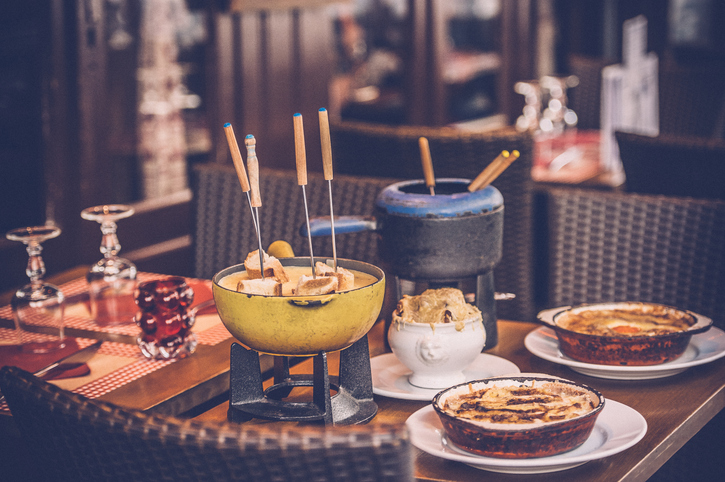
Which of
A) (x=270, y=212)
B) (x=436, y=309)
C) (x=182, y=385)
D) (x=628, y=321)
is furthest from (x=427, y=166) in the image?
(x=270, y=212)

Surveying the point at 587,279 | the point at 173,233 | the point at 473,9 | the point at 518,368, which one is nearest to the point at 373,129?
the point at 587,279

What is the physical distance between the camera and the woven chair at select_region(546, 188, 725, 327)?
1.62m

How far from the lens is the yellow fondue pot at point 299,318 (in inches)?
39.1

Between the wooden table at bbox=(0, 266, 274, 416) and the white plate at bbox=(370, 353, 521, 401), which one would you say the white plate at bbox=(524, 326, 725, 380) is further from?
the wooden table at bbox=(0, 266, 274, 416)

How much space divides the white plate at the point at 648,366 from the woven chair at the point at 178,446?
0.62 m

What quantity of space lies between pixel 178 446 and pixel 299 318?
0.33 m

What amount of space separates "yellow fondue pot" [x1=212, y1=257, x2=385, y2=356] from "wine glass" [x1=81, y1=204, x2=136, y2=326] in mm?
535

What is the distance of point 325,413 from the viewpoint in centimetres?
104

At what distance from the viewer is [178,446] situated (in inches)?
26.7

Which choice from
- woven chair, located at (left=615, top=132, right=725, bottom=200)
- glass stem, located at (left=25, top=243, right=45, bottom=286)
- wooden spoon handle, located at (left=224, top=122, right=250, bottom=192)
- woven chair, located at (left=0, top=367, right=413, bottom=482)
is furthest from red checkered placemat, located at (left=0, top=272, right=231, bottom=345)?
woven chair, located at (left=615, top=132, right=725, bottom=200)

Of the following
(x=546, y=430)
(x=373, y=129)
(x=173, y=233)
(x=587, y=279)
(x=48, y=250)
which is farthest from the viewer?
(x=173, y=233)

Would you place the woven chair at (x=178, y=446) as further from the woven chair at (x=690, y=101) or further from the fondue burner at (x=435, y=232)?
the woven chair at (x=690, y=101)

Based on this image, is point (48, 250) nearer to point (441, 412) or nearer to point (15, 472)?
point (15, 472)

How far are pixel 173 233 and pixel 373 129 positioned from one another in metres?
1.11
